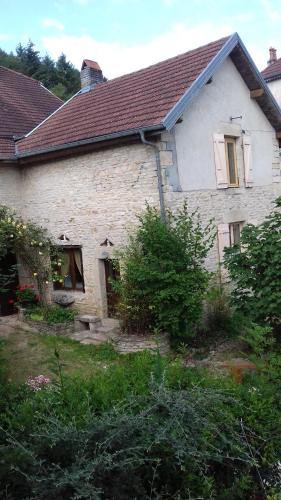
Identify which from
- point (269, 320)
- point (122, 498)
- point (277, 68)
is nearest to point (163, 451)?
point (122, 498)

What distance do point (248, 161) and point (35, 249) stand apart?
6073mm

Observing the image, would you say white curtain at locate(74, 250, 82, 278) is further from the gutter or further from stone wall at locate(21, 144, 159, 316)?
the gutter

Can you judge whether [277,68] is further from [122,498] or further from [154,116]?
[122,498]

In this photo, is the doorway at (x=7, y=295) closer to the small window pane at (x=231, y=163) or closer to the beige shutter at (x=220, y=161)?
the beige shutter at (x=220, y=161)

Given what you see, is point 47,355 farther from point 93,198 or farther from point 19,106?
point 19,106

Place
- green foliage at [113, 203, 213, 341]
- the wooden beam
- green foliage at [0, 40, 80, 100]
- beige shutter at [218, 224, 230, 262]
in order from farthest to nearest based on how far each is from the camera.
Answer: green foliage at [0, 40, 80, 100]
the wooden beam
beige shutter at [218, 224, 230, 262]
green foliage at [113, 203, 213, 341]

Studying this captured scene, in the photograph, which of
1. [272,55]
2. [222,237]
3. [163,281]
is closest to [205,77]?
[222,237]

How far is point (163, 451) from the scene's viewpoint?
280cm

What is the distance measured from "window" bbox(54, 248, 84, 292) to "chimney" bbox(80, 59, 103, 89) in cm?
561

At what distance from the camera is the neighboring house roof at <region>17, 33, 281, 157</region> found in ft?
27.2

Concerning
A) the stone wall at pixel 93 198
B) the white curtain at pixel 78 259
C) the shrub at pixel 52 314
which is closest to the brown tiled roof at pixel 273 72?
the stone wall at pixel 93 198

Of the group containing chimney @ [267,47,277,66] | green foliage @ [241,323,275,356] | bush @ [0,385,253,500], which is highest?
chimney @ [267,47,277,66]

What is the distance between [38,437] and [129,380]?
1096 mm

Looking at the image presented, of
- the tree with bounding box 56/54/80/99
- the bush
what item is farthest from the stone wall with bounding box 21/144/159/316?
the tree with bounding box 56/54/80/99
